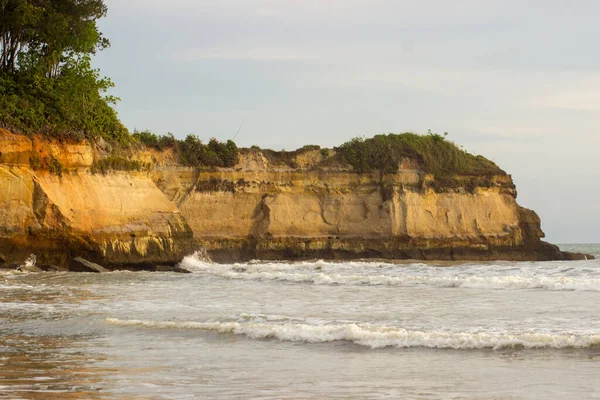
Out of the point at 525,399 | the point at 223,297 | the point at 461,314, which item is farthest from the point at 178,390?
the point at 223,297

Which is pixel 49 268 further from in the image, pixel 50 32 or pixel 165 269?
pixel 50 32

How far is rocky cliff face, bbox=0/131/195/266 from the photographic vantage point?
23234 millimetres

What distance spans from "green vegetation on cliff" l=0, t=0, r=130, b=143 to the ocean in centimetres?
738

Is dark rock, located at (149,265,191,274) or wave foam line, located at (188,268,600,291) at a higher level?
wave foam line, located at (188,268,600,291)

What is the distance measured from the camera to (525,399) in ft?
25.2

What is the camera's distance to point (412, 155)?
36500 millimetres

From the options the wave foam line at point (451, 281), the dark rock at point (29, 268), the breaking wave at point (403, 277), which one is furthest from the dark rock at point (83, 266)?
the wave foam line at point (451, 281)

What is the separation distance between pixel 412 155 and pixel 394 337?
85.0 ft

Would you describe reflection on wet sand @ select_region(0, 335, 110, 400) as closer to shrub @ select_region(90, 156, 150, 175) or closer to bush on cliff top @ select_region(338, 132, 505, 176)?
shrub @ select_region(90, 156, 150, 175)

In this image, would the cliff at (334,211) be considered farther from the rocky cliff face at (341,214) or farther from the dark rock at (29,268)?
the dark rock at (29,268)

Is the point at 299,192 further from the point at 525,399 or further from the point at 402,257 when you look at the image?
the point at 525,399

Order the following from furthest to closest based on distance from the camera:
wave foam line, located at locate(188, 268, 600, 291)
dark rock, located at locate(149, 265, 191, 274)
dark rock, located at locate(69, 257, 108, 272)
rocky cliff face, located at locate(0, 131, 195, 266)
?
1. dark rock, located at locate(149, 265, 191, 274)
2. dark rock, located at locate(69, 257, 108, 272)
3. rocky cliff face, located at locate(0, 131, 195, 266)
4. wave foam line, located at locate(188, 268, 600, 291)

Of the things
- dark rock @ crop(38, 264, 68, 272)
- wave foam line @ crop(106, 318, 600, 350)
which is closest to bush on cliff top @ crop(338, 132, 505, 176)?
dark rock @ crop(38, 264, 68, 272)

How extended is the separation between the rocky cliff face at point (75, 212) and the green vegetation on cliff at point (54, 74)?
0.99 metres
